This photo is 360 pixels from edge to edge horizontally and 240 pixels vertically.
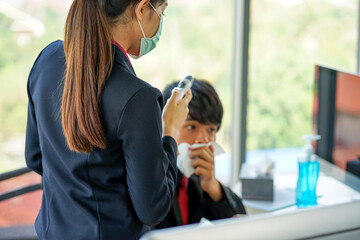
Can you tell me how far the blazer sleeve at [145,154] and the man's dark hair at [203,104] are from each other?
0.69 meters

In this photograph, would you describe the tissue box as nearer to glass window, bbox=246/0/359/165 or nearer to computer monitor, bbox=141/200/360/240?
computer monitor, bbox=141/200/360/240

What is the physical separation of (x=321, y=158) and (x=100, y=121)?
4.86ft

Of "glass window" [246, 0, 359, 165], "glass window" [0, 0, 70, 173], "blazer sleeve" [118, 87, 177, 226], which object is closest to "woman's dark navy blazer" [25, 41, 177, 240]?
"blazer sleeve" [118, 87, 177, 226]

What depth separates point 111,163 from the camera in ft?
3.76

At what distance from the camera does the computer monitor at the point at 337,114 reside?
205cm

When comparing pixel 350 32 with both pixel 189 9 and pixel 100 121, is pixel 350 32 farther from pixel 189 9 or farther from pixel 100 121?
pixel 100 121

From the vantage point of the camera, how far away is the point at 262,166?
2072mm

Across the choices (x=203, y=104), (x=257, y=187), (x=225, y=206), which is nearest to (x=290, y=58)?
(x=257, y=187)

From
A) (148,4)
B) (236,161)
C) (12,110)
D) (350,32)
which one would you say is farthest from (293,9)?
(148,4)

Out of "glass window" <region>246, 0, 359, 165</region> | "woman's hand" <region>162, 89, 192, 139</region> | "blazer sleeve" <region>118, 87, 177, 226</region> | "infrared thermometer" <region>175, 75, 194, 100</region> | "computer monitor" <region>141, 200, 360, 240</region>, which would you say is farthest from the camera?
"glass window" <region>246, 0, 359, 165</region>

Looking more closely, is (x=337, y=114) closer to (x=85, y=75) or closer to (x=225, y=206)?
(x=225, y=206)

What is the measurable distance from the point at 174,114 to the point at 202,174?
1.87 ft

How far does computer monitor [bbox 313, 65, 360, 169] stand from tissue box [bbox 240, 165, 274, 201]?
380 mm

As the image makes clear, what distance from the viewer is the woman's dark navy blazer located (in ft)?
3.57
